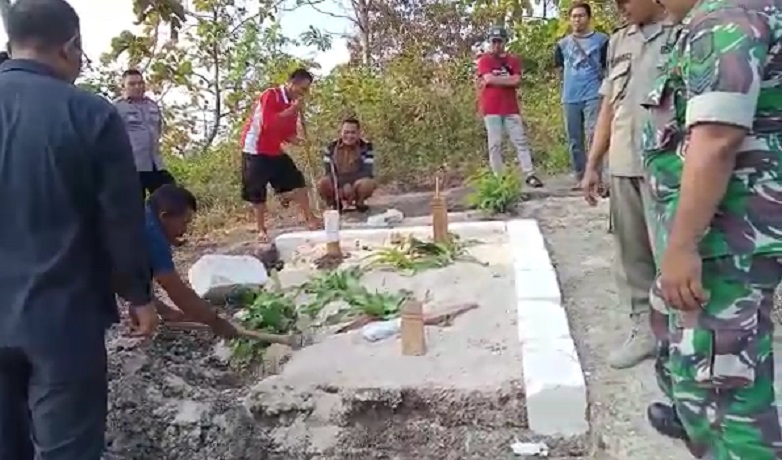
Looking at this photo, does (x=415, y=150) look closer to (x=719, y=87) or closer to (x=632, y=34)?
(x=632, y=34)

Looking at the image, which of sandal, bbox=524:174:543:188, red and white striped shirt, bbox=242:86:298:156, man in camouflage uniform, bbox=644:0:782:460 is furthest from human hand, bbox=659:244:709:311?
sandal, bbox=524:174:543:188

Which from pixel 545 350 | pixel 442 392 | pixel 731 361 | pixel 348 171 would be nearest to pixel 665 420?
pixel 545 350

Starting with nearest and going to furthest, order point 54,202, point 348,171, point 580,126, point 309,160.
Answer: point 54,202 < point 580,126 < point 348,171 < point 309,160

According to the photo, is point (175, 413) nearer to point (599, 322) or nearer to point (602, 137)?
point (599, 322)

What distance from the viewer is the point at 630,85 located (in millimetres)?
3828

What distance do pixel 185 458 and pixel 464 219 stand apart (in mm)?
4606

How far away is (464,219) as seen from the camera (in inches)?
313

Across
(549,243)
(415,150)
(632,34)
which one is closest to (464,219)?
(549,243)

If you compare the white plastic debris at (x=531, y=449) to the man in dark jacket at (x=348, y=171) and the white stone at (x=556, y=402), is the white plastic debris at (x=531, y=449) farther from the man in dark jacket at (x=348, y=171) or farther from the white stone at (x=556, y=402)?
the man in dark jacket at (x=348, y=171)

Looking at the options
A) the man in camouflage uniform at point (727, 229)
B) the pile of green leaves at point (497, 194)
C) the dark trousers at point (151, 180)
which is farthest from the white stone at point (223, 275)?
the man in camouflage uniform at point (727, 229)

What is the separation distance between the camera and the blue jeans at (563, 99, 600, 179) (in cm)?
835

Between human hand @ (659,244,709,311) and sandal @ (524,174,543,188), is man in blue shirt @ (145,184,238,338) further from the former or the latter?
sandal @ (524,174,543,188)

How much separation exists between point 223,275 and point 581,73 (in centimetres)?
396

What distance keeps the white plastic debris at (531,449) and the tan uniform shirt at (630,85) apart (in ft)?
3.70
